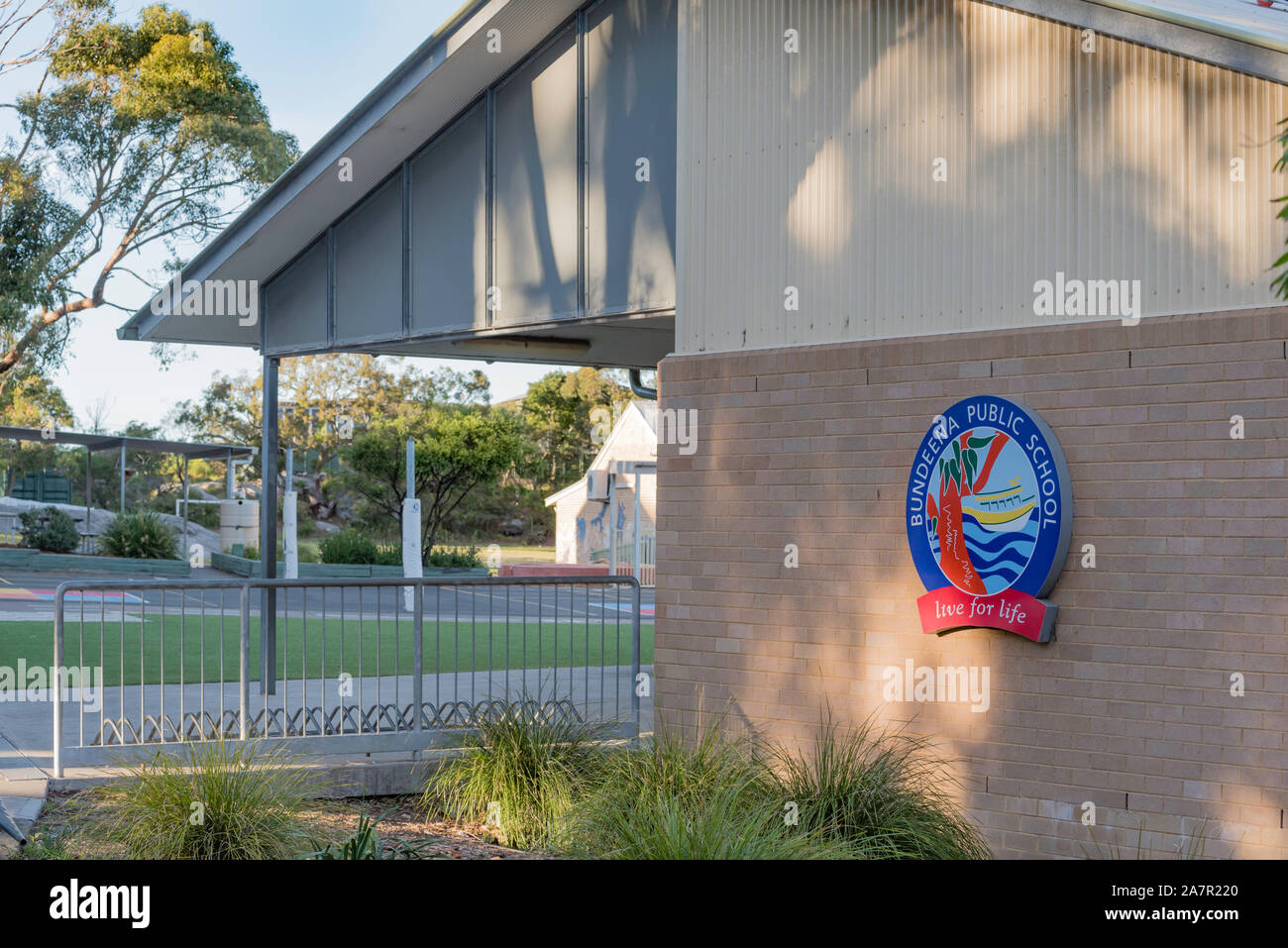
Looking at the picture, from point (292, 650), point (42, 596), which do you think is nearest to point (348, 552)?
point (42, 596)

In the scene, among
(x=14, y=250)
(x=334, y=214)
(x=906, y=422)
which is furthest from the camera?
(x=14, y=250)

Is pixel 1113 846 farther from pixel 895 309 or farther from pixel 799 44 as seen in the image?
pixel 799 44

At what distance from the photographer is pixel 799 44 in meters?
8.30

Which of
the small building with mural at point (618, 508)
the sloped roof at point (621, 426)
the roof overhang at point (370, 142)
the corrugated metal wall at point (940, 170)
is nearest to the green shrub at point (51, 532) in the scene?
the small building with mural at point (618, 508)

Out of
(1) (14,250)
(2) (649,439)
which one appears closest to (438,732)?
(1) (14,250)

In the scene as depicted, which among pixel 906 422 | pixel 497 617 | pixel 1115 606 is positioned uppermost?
A: pixel 906 422

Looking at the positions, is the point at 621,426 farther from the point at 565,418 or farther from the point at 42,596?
the point at 42,596

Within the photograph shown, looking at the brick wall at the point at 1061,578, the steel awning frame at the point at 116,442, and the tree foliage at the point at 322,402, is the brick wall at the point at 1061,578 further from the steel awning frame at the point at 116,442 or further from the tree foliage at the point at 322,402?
the tree foliage at the point at 322,402

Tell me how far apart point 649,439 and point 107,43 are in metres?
22.2

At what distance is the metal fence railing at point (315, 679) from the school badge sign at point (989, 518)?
256cm

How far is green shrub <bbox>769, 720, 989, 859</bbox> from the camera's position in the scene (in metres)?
6.41

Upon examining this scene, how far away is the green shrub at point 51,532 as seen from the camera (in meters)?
31.5

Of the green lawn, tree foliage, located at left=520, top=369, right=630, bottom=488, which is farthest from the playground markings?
tree foliage, located at left=520, top=369, right=630, bottom=488

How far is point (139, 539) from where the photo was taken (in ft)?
103
